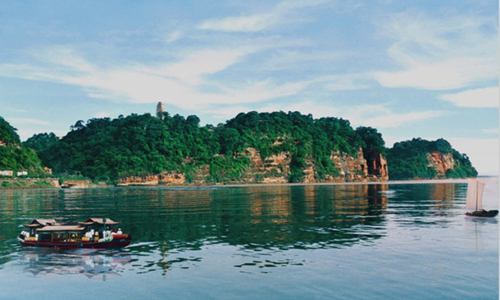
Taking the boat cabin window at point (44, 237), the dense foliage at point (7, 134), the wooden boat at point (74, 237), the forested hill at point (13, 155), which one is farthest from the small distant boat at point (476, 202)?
the dense foliage at point (7, 134)

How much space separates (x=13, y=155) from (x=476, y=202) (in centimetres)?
15578

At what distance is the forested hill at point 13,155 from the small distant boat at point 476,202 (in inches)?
5746

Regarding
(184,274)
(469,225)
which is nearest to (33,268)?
(184,274)

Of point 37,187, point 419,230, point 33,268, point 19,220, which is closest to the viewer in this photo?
point 33,268

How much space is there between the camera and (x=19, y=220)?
46.7 m

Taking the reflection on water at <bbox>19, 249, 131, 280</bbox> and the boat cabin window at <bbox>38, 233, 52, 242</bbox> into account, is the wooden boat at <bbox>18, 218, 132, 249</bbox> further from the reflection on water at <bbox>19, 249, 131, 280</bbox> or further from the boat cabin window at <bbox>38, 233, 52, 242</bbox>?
the reflection on water at <bbox>19, 249, 131, 280</bbox>

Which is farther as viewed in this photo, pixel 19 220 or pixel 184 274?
pixel 19 220

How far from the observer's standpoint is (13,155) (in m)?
161

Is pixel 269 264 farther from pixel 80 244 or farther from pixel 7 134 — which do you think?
pixel 7 134

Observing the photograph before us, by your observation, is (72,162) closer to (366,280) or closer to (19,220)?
(19,220)

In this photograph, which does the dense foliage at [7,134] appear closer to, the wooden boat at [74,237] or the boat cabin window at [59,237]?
the wooden boat at [74,237]

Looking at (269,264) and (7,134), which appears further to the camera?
(7,134)

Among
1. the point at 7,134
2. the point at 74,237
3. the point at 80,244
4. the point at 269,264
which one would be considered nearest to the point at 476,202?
the point at 269,264

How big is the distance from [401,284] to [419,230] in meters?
18.6
